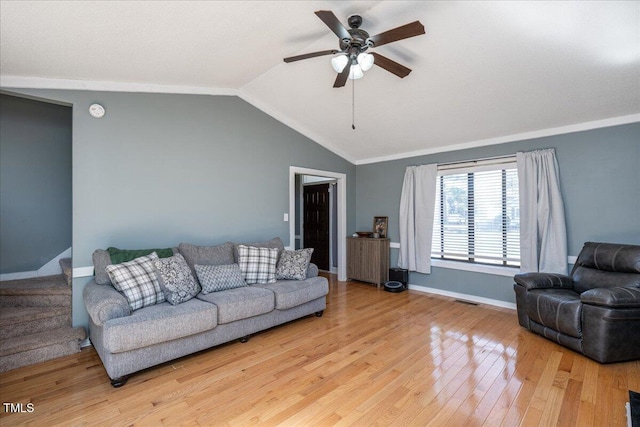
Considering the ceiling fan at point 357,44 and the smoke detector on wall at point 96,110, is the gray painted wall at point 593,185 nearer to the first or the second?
the ceiling fan at point 357,44

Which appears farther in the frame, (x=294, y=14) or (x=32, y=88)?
(x=32, y=88)

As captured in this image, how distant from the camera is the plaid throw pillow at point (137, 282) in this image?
8.41 feet


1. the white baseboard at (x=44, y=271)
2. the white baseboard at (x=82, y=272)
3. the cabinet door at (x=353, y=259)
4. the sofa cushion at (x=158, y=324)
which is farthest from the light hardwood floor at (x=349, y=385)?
the cabinet door at (x=353, y=259)

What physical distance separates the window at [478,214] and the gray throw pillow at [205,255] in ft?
11.4

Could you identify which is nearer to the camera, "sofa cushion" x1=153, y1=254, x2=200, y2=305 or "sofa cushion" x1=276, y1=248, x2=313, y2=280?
"sofa cushion" x1=153, y1=254, x2=200, y2=305

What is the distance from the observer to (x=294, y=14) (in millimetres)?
2422

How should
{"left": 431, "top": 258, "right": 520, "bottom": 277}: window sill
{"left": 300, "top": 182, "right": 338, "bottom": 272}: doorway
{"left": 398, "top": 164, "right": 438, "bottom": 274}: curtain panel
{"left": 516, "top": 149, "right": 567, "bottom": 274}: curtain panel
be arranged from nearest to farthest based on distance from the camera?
{"left": 516, "top": 149, "right": 567, "bottom": 274}: curtain panel
{"left": 431, "top": 258, "right": 520, "bottom": 277}: window sill
{"left": 398, "top": 164, "right": 438, "bottom": 274}: curtain panel
{"left": 300, "top": 182, "right": 338, "bottom": 272}: doorway

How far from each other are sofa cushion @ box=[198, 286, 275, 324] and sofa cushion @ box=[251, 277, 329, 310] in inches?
4.1

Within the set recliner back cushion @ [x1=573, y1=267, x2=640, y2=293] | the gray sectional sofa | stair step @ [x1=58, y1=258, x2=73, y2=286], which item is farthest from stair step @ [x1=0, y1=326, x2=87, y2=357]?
recliner back cushion @ [x1=573, y1=267, x2=640, y2=293]

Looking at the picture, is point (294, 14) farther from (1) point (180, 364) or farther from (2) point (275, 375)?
(1) point (180, 364)

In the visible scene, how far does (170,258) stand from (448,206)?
13.9 feet

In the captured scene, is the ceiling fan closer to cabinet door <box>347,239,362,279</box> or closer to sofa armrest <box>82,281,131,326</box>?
sofa armrest <box>82,281,131,326</box>

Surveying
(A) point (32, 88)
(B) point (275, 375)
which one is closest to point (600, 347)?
(B) point (275, 375)

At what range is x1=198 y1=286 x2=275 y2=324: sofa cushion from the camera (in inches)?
110
